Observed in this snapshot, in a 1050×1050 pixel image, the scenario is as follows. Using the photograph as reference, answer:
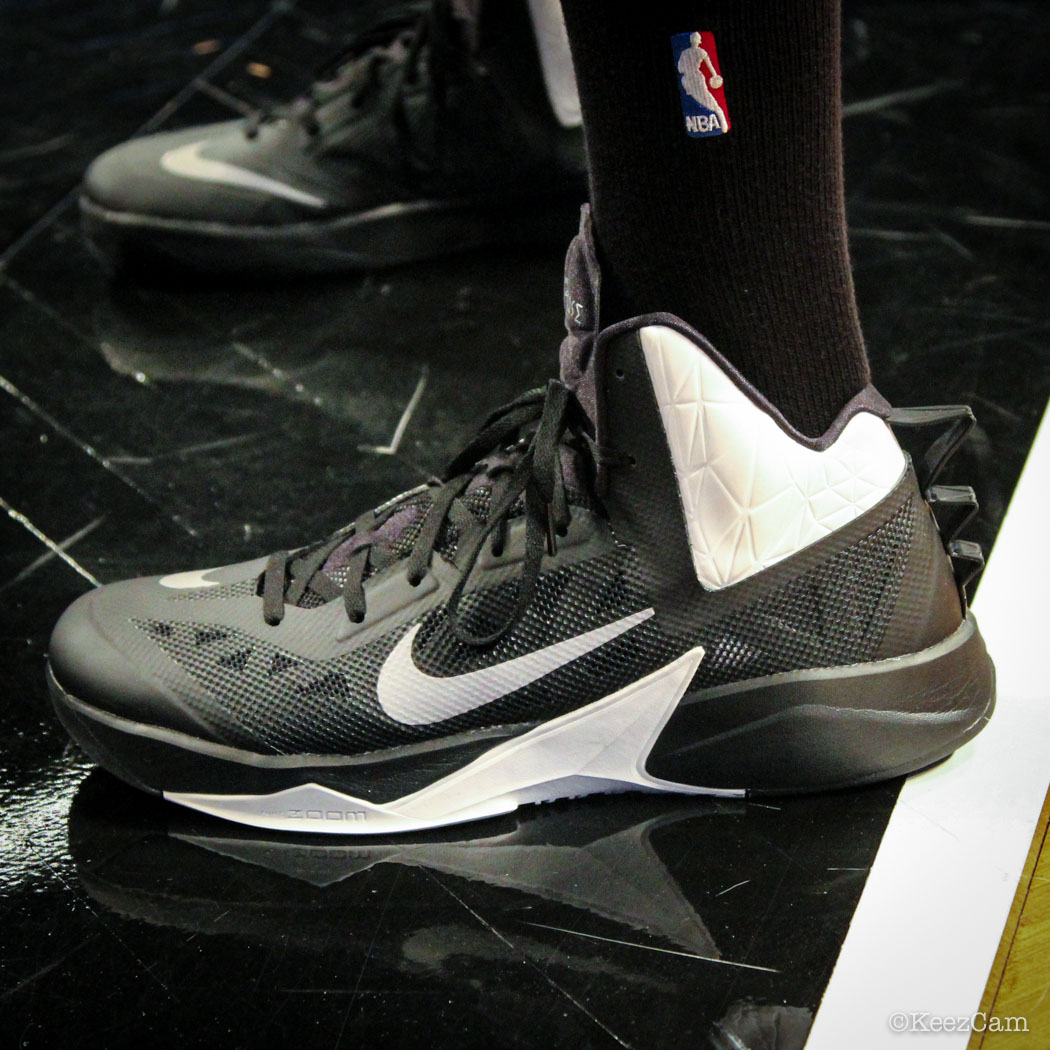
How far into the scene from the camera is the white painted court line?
74 cm

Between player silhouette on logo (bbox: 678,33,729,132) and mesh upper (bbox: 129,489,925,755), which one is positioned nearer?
player silhouette on logo (bbox: 678,33,729,132)

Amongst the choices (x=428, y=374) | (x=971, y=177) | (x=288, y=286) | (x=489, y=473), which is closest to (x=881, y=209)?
(x=971, y=177)

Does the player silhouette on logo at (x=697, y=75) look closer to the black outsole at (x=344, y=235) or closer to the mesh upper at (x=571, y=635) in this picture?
the mesh upper at (x=571, y=635)

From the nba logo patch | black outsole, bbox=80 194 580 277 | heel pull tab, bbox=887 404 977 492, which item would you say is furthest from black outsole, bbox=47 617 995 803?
black outsole, bbox=80 194 580 277

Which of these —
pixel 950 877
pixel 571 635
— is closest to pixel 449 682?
pixel 571 635

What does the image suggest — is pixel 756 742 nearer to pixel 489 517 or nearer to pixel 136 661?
pixel 489 517

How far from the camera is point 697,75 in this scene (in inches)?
25.8

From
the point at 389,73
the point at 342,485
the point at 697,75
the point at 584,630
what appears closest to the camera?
the point at 697,75

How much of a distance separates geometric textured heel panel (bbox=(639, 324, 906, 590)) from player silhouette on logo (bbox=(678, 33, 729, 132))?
12cm

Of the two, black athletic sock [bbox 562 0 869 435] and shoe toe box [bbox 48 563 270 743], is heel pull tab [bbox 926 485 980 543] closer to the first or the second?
black athletic sock [bbox 562 0 869 435]

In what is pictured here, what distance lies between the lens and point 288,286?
4.92 feet

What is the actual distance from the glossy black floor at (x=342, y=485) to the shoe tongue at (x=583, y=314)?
294 millimetres

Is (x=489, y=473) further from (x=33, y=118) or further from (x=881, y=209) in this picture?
(x=33, y=118)

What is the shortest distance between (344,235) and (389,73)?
19 cm
